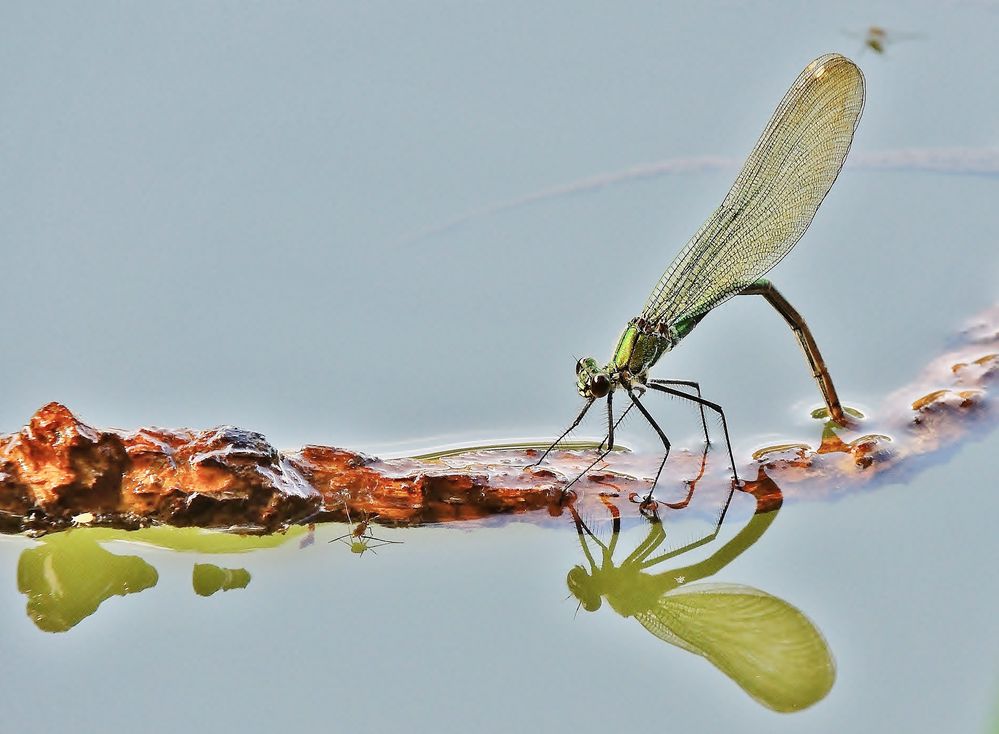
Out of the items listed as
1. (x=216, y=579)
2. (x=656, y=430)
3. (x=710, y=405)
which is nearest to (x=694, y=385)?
(x=710, y=405)

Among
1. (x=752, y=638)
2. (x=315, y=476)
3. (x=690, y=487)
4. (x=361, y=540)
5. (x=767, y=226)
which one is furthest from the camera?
(x=767, y=226)

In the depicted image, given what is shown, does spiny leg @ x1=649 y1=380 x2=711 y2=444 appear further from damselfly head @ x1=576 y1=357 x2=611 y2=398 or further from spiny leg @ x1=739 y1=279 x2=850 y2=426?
spiny leg @ x1=739 y1=279 x2=850 y2=426

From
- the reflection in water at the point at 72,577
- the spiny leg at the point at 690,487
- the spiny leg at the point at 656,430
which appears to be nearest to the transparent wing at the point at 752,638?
the spiny leg at the point at 690,487

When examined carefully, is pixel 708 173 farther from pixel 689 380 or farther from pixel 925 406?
pixel 925 406

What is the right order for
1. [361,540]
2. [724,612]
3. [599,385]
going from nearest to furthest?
[724,612]
[361,540]
[599,385]

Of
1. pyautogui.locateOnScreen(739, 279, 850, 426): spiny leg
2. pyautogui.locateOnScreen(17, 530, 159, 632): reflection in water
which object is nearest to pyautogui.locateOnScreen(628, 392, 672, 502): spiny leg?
pyautogui.locateOnScreen(739, 279, 850, 426): spiny leg

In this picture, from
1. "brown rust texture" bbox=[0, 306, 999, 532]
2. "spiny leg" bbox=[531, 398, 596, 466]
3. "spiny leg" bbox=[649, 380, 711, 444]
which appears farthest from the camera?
"spiny leg" bbox=[649, 380, 711, 444]

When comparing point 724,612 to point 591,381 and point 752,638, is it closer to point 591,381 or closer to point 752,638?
point 752,638
